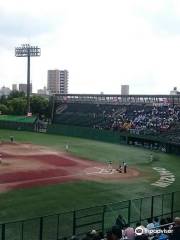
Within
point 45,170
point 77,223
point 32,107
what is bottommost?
point 45,170

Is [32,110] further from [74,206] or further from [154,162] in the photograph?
[74,206]

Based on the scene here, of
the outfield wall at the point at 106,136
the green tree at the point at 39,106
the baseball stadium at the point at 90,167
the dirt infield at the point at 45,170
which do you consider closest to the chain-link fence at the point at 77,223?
the baseball stadium at the point at 90,167

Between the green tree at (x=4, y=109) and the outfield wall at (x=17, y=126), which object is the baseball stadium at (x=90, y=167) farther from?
the green tree at (x=4, y=109)

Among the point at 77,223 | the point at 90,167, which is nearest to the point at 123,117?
the point at 90,167

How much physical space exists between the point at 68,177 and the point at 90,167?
6.39 m

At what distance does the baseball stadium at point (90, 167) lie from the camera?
2475 centimetres

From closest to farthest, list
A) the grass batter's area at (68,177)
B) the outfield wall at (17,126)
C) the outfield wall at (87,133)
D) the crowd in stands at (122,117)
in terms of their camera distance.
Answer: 1. the grass batter's area at (68,177)
2. the crowd in stands at (122,117)
3. the outfield wall at (87,133)
4. the outfield wall at (17,126)

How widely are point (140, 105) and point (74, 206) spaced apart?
53.1 m

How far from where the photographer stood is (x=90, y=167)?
46.5 m

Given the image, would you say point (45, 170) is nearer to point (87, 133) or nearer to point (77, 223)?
point (77, 223)

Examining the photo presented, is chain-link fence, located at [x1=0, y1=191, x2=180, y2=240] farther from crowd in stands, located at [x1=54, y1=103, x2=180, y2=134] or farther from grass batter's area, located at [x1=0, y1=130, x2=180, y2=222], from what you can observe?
crowd in stands, located at [x1=54, y1=103, x2=180, y2=134]

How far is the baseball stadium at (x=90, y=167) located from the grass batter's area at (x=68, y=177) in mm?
72

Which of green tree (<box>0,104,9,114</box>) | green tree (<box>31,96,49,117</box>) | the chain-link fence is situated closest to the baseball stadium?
the chain-link fence

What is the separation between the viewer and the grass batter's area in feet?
101
